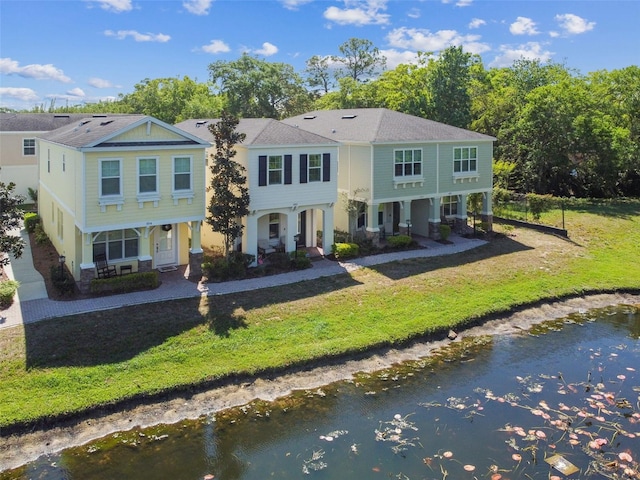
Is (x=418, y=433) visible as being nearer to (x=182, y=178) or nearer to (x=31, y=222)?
(x=182, y=178)

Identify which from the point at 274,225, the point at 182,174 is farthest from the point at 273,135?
the point at 182,174

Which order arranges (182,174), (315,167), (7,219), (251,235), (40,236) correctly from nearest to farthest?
(7,219) → (182,174) → (251,235) → (315,167) → (40,236)

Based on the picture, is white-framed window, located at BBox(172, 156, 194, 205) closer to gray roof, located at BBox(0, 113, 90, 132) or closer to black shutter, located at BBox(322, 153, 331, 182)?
black shutter, located at BBox(322, 153, 331, 182)

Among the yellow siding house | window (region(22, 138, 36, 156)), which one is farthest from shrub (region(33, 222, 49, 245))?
window (region(22, 138, 36, 156))

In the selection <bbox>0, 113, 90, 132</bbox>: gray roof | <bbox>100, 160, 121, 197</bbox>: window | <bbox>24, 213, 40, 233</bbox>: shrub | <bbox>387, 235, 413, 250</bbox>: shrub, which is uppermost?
<bbox>0, 113, 90, 132</bbox>: gray roof

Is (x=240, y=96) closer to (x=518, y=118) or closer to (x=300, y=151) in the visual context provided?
(x=518, y=118)

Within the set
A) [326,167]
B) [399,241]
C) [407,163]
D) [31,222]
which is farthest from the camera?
[31,222]
